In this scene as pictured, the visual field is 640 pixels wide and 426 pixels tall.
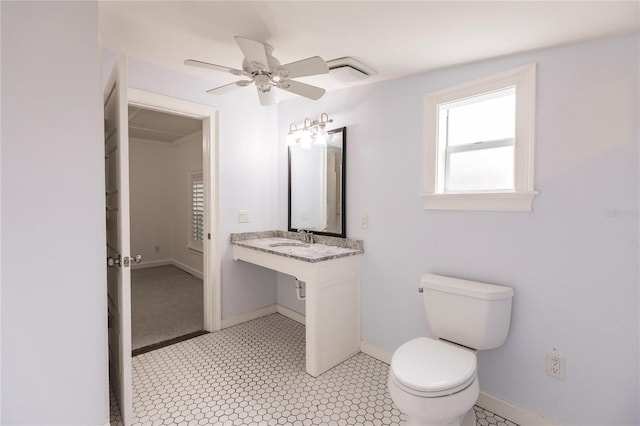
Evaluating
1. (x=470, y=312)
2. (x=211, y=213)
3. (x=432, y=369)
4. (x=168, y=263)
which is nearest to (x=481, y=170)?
(x=470, y=312)

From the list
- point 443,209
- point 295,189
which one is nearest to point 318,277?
point 443,209

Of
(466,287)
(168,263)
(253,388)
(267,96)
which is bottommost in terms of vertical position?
(253,388)

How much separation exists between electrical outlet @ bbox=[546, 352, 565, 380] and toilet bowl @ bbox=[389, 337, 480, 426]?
17.6 inches

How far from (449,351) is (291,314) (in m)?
1.86

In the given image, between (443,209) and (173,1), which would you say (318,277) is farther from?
(173,1)

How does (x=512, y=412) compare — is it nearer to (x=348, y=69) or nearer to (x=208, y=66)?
(x=348, y=69)

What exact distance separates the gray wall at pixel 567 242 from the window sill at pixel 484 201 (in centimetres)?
4

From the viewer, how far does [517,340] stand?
1.72 meters

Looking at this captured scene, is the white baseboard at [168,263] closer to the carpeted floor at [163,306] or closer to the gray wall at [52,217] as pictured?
the carpeted floor at [163,306]

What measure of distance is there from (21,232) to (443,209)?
2.18 metres

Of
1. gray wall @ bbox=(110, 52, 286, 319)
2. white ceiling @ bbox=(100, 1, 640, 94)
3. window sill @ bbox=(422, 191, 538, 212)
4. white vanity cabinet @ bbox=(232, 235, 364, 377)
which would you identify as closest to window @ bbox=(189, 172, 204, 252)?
gray wall @ bbox=(110, 52, 286, 319)

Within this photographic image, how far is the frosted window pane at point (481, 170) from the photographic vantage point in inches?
71.0

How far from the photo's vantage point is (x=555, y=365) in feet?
5.24

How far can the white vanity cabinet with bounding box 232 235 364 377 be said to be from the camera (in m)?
2.12
